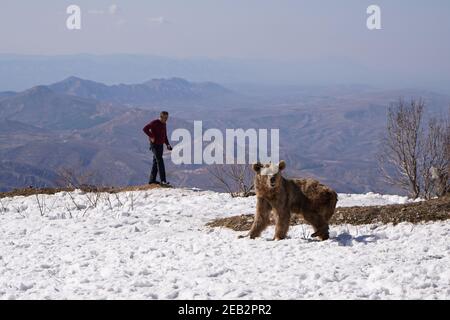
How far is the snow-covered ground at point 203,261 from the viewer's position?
7.17m

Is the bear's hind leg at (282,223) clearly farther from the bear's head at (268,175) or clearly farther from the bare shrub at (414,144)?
the bare shrub at (414,144)

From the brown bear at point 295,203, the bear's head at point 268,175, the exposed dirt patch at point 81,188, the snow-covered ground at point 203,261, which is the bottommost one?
A: the exposed dirt patch at point 81,188

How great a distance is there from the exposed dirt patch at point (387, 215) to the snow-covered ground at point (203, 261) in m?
0.38

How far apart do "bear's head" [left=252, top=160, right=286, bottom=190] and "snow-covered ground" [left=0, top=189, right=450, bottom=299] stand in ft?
3.65

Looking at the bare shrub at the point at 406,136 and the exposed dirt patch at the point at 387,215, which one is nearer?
the exposed dirt patch at the point at 387,215

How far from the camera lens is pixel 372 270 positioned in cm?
791

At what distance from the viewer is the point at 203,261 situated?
29.1 feet

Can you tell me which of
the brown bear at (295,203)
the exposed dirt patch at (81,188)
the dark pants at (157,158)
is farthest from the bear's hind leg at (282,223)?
the exposed dirt patch at (81,188)

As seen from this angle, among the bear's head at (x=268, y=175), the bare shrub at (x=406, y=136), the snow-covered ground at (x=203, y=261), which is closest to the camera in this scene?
the snow-covered ground at (x=203, y=261)

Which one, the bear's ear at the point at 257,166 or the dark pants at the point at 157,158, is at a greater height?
the bear's ear at the point at 257,166

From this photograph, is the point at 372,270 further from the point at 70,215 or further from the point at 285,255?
the point at 70,215

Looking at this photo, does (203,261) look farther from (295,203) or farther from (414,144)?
(414,144)
